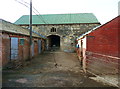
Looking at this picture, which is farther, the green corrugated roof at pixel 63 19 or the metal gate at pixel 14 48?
the green corrugated roof at pixel 63 19

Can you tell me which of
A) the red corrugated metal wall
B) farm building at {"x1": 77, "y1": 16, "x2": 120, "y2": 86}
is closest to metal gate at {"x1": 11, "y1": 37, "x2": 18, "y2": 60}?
farm building at {"x1": 77, "y1": 16, "x2": 120, "y2": 86}

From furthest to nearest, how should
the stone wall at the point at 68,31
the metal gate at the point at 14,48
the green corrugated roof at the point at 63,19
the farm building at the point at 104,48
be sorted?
the green corrugated roof at the point at 63,19
the stone wall at the point at 68,31
the metal gate at the point at 14,48
the farm building at the point at 104,48

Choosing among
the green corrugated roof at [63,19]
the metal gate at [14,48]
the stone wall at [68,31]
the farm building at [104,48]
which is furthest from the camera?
the green corrugated roof at [63,19]

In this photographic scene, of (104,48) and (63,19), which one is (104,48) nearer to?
(104,48)

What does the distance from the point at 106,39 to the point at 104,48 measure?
0.70 metres

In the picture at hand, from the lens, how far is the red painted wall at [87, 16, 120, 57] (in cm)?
726

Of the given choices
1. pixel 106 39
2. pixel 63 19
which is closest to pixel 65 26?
pixel 63 19

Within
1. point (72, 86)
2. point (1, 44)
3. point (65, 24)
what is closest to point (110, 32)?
point (72, 86)

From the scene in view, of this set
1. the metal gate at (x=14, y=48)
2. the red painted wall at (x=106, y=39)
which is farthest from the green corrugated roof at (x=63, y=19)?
the red painted wall at (x=106, y=39)

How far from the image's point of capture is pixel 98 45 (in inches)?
295

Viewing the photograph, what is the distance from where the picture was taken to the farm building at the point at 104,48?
7.20m

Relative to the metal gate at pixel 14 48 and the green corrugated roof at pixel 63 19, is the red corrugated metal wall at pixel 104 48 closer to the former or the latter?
the metal gate at pixel 14 48

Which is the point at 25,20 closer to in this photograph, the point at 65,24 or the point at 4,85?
the point at 65,24

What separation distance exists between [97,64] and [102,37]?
6.87ft
